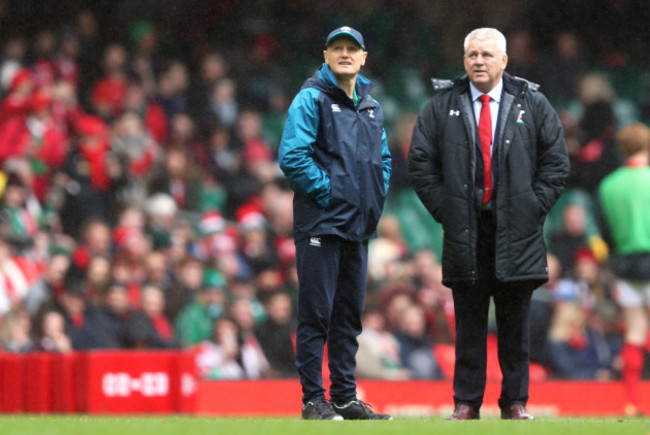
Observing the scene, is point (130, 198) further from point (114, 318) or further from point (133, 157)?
point (114, 318)

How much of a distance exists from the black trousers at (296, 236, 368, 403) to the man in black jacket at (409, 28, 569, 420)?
22.4 inches

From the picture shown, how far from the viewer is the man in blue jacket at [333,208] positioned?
7758 mm

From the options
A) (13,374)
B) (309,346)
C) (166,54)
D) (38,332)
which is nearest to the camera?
(309,346)

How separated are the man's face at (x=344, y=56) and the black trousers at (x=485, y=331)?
1160 mm

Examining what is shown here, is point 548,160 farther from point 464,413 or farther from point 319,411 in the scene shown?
point 319,411

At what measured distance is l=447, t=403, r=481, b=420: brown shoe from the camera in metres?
7.96

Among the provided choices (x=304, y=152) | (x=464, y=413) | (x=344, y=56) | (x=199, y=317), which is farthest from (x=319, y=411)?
(x=199, y=317)

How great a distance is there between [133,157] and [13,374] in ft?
16.3

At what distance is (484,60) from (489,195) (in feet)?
2.56

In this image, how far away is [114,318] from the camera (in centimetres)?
1274

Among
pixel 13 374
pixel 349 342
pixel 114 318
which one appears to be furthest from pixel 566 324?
pixel 349 342

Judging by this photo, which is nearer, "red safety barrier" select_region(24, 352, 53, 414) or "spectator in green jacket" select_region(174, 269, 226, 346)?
"red safety barrier" select_region(24, 352, 53, 414)

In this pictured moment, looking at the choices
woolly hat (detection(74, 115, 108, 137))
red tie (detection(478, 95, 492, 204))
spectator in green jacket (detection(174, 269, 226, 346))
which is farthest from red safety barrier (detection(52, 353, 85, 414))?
woolly hat (detection(74, 115, 108, 137))

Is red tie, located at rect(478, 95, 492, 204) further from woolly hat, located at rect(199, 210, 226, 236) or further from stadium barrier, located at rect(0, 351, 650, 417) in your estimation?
woolly hat, located at rect(199, 210, 226, 236)
